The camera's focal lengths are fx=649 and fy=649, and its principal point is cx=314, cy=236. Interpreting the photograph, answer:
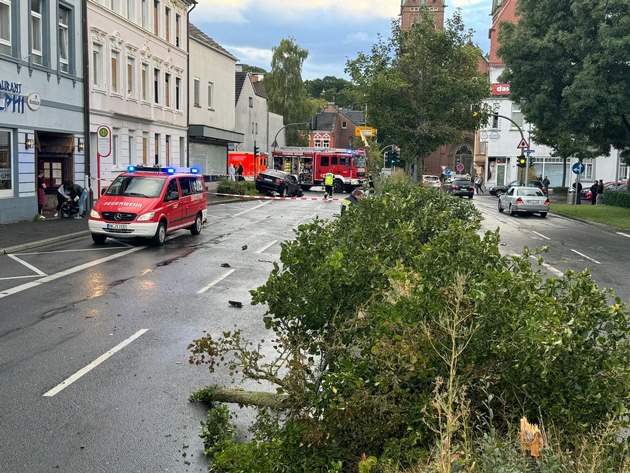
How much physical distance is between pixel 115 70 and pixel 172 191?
15.1m

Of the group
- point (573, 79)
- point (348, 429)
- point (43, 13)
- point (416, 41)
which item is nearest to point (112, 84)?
point (43, 13)

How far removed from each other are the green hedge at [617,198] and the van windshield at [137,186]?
26814 mm

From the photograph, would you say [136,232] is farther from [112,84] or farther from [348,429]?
[112,84]

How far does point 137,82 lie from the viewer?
3316 cm

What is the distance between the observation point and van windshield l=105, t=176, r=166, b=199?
1786 centimetres

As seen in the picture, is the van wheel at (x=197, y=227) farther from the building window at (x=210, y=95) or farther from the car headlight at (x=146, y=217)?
the building window at (x=210, y=95)

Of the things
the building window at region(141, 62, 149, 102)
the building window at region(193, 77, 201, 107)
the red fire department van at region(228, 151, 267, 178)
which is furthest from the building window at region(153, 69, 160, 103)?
the red fire department van at region(228, 151, 267, 178)

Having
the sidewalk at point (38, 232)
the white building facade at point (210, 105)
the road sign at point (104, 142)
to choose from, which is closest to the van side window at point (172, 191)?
the sidewalk at point (38, 232)

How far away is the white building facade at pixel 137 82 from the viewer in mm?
28578

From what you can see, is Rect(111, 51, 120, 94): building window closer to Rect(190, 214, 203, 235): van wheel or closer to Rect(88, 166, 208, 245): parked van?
Rect(88, 166, 208, 245): parked van

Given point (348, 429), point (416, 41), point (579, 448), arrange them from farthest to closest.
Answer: point (416, 41), point (348, 429), point (579, 448)

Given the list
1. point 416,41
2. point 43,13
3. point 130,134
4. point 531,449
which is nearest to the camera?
point 531,449

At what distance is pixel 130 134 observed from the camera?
3288 centimetres

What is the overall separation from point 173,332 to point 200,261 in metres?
6.58
